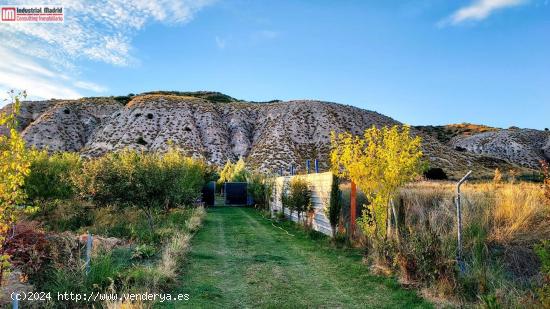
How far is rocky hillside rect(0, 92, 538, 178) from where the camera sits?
58.1 metres

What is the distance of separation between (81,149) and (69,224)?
48946 millimetres

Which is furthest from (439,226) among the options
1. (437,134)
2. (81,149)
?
(437,134)

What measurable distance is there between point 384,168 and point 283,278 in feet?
12.7

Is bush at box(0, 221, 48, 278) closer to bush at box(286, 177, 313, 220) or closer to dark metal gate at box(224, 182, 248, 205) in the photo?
bush at box(286, 177, 313, 220)

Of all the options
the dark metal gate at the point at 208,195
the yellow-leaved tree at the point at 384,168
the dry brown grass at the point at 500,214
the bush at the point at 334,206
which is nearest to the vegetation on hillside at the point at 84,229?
the bush at the point at 334,206

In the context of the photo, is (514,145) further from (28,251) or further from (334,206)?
(28,251)

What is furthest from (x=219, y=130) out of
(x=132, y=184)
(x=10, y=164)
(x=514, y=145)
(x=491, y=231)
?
(x=10, y=164)

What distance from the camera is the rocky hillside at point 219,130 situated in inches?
2286

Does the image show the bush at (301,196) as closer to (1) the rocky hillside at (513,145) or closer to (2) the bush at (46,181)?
(2) the bush at (46,181)

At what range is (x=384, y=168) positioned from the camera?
10609 mm

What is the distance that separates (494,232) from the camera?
955cm

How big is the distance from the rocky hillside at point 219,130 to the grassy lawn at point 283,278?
39.8m

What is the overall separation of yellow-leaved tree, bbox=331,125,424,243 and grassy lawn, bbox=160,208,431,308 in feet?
4.16

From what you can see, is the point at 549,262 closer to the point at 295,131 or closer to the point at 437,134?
the point at 295,131
